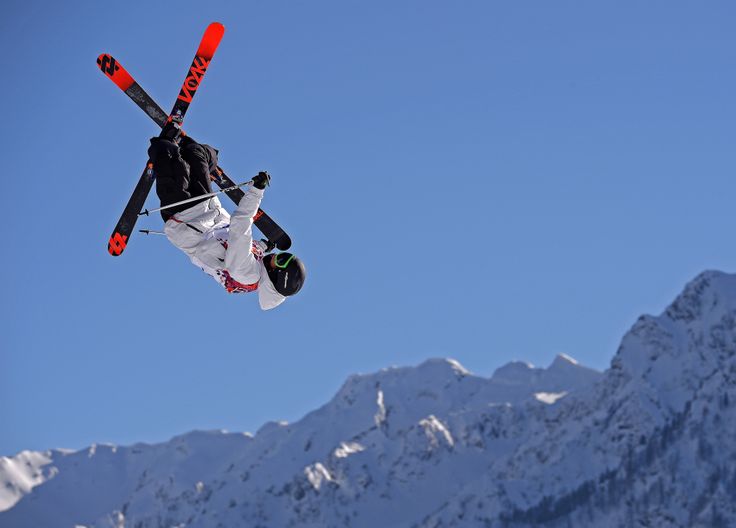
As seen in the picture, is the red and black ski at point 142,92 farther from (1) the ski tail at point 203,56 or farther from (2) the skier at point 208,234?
(2) the skier at point 208,234

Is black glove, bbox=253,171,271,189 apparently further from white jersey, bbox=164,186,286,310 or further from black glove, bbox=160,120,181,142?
black glove, bbox=160,120,181,142

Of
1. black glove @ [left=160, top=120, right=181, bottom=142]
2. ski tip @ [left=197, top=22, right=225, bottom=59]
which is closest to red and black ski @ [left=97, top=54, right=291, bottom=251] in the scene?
black glove @ [left=160, top=120, right=181, bottom=142]

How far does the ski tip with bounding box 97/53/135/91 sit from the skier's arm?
3153 mm

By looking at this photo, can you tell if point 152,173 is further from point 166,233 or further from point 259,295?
point 259,295

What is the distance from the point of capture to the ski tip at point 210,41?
20.2 metres

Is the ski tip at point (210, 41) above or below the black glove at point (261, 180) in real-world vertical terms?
above

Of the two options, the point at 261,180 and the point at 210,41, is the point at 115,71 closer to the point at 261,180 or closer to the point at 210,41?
the point at 210,41

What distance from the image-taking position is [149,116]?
19516mm

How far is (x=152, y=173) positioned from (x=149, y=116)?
1171 millimetres

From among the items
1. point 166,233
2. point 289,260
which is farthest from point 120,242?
point 289,260

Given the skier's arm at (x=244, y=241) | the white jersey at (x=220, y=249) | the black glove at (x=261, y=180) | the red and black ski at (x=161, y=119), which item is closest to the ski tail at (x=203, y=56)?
the red and black ski at (x=161, y=119)

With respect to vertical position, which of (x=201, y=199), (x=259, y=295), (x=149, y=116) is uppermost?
(x=149, y=116)

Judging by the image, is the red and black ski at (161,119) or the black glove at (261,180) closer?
the black glove at (261,180)

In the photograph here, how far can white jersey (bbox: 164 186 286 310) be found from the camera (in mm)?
18297
